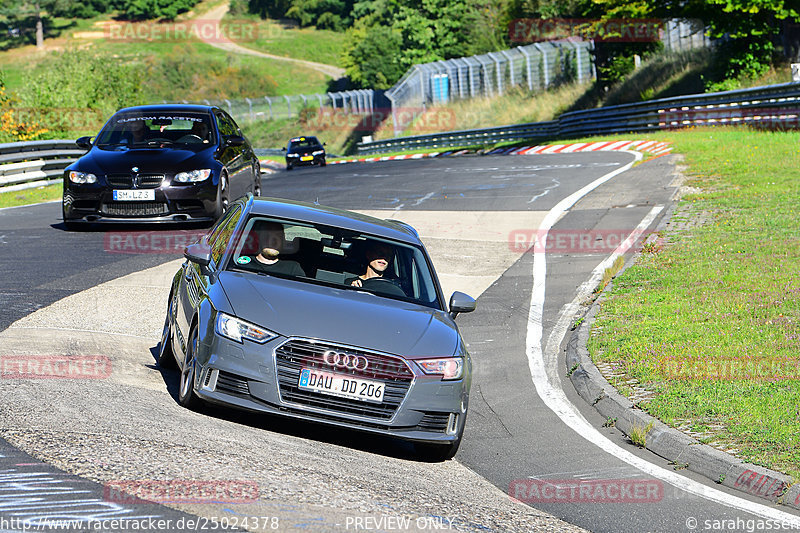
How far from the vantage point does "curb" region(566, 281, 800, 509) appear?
6820 mm

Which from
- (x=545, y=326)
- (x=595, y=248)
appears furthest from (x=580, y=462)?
(x=595, y=248)

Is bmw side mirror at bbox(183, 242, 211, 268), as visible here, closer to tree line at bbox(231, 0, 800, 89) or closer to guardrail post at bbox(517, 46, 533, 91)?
tree line at bbox(231, 0, 800, 89)

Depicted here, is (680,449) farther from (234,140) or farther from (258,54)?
(258,54)

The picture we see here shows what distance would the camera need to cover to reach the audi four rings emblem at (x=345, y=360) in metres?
6.94

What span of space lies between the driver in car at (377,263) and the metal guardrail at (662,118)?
24772mm

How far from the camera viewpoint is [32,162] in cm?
2705

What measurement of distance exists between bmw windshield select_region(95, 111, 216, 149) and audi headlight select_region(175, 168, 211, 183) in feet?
2.24

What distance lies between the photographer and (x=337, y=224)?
28.1 feet

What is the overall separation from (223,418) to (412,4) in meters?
85.0
